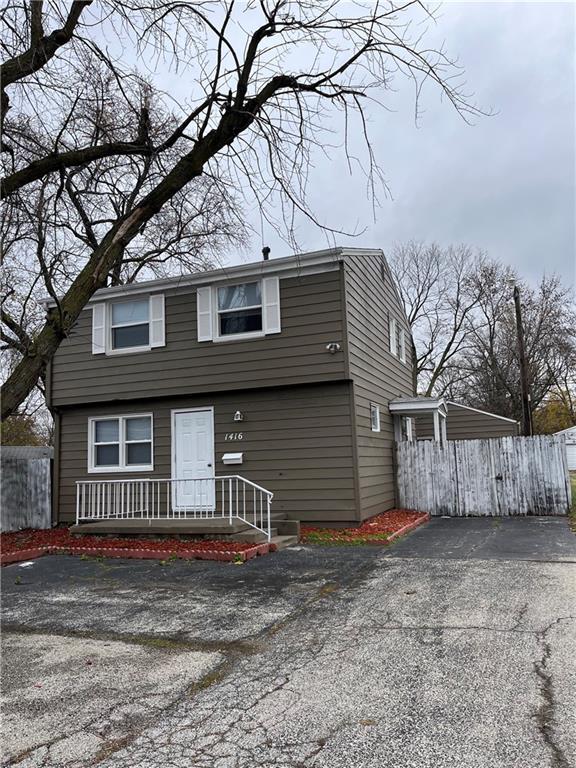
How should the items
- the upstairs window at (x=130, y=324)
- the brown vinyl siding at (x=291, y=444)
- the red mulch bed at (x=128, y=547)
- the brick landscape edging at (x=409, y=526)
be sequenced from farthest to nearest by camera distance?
the upstairs window at (x=130, y=324), the brown vinyl siding at (x=291, y=444), the brick landscape edging at (x=409, y=526), the red mulch bed at (x=128, y=547)

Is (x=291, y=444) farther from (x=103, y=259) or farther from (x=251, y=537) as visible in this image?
(x=103, y=259)

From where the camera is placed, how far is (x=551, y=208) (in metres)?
17.1

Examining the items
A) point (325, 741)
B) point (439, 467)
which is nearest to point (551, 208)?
point (439, 467)

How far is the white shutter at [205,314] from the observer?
1192 centimetres

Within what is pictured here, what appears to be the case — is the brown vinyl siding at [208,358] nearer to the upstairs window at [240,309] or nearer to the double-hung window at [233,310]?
the double-hung window at [233,310]

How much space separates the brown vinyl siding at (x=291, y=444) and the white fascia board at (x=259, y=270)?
7.51ft

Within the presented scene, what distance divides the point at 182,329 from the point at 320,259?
10.9ft

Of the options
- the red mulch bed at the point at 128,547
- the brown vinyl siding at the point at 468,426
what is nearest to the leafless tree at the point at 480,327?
the brown vinyl siding at the point at 468,426

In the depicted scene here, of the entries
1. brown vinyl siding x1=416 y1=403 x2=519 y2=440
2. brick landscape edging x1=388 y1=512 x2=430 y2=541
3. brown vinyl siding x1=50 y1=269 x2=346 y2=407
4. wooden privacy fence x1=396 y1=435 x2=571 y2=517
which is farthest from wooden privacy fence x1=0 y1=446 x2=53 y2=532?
brown vinyl siding x1=416 y1=403 x2=519 y2=440

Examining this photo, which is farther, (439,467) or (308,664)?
(439,467)

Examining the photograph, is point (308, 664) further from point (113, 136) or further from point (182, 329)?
point (182, 329)

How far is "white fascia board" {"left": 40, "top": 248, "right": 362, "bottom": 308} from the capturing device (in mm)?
11016

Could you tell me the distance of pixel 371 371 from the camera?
12.7 meters

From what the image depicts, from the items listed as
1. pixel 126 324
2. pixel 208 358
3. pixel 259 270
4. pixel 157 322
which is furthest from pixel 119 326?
pixel 259 270
